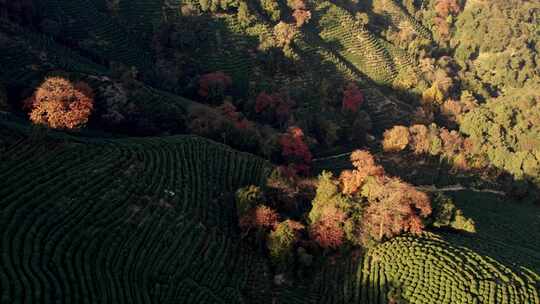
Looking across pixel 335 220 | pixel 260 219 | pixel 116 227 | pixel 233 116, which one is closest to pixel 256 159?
pixel 233 116

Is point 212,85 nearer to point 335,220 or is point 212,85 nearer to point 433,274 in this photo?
point 335,220

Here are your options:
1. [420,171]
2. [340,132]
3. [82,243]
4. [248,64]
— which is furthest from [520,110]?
[82,243]

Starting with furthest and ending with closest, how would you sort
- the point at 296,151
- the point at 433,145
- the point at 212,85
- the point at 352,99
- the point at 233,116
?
the point at 352,99 < the point at 433,145 < the point at 212,85 < the point at 233,116 < the point at 296,151

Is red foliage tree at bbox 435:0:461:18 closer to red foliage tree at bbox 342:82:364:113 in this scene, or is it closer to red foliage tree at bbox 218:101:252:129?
red foliage tree at bbox 342:82:364:113

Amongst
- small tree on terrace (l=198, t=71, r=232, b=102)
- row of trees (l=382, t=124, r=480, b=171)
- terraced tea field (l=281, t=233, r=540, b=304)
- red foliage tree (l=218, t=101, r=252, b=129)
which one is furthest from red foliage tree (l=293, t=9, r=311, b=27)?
terraced tea field (l=281, t=233, r=540, b=304)

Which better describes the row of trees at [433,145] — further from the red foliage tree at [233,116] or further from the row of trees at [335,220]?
the row of trees at [335,220]

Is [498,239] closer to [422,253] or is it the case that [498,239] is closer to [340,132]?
[422,253]

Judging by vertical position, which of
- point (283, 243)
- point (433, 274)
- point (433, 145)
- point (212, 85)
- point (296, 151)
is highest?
point (212, 85)
